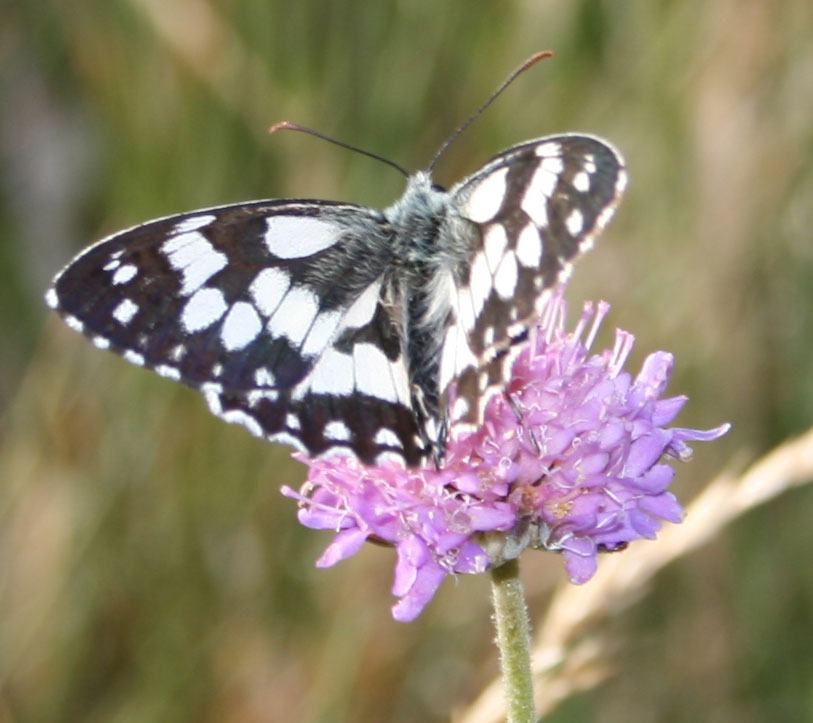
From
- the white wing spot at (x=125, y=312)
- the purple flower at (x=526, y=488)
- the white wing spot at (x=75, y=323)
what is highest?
the white wing spot at (x=125, y=312)

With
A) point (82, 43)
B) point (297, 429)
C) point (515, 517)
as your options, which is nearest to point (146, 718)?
point (297, 429)

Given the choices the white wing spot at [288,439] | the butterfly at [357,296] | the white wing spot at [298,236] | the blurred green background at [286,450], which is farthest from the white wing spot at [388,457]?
the blurred green background at [286,450]

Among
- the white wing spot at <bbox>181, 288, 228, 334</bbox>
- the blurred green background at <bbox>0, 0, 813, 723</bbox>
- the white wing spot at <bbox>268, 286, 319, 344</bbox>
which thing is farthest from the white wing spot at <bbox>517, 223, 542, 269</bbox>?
the blurred green background at <bbox>0, 0, 813, 723</bbox>

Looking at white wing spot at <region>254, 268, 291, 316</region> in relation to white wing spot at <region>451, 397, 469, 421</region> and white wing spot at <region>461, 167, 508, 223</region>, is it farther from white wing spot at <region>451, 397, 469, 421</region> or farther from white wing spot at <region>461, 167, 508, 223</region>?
white wing spot at <region>451, 397, 469, 421</region>

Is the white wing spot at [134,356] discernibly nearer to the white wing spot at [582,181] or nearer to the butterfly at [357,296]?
→ the butterfly at [357,296]

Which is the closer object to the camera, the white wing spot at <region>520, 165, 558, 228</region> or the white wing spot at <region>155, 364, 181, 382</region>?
the white wing spot at <region>520, 165, 558, 228</region>

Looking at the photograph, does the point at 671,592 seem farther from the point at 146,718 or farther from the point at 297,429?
the point at 297,429

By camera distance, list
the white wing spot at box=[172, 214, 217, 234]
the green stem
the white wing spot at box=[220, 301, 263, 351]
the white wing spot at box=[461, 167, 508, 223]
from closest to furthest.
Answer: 1. the green stem
2. the white wing spot at box=[461, 167, 508, 223]
3. the white wing spot at box=[220, 301, 263, 351]
4. the white wing spot at box=[172, 214, 217, 234]
